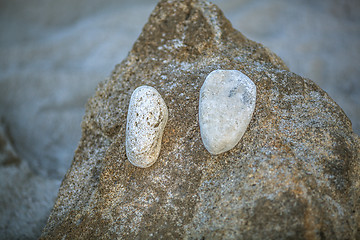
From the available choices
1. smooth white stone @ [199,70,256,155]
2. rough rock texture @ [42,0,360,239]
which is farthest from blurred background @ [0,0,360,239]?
smooth white stone @ [199,70,256,155]

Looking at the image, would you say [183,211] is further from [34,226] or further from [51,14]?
[51,14]

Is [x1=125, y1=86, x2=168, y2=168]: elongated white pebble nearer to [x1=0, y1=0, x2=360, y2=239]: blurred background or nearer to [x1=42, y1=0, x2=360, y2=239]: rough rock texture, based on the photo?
[x1=42, y1=0, x2=360, y2=239]: rough rock texture

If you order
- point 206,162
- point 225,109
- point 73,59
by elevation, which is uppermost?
point 73,59

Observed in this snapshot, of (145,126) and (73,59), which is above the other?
(73,59)

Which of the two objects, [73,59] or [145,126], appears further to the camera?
[73,59]

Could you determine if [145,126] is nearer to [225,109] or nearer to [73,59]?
[225,109]

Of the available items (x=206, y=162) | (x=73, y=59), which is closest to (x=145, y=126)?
(x=206, y=162)
